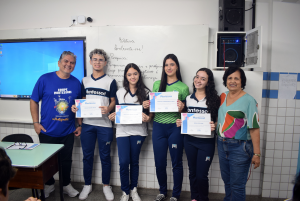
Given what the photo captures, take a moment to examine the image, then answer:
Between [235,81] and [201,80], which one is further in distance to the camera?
[201,80]

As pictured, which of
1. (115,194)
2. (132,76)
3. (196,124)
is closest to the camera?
(196,124)

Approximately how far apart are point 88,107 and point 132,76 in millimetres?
717

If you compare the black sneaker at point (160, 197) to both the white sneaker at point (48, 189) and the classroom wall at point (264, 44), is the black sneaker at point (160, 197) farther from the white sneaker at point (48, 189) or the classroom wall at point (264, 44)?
the white sneaker at point (48, 189)

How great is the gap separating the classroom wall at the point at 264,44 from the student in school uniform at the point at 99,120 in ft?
1.00

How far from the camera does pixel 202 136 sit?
6.73 ft

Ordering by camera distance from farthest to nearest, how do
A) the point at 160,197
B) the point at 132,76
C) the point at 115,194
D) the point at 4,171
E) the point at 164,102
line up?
the point at 115,194, the point at 160,197, the point at 132,76, the point at 164,102, the point at 4,171

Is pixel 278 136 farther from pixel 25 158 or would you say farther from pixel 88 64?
pixel 25 158

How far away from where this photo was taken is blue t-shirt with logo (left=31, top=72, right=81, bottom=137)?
2338 millimetres

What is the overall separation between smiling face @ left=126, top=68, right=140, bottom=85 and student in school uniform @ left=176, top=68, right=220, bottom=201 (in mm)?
729

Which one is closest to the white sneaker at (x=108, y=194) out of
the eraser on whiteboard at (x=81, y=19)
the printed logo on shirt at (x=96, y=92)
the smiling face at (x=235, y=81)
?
the printed logo on shirt at (x=96, y=92)

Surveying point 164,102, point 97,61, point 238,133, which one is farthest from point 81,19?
point 238,133

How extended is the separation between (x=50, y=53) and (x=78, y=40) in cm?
52

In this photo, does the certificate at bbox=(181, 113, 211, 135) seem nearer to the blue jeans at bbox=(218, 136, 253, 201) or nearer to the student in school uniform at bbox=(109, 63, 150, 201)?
the blue jeans at bbox=(218, 136, 253, 201)

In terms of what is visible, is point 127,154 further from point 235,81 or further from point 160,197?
point 235,81
